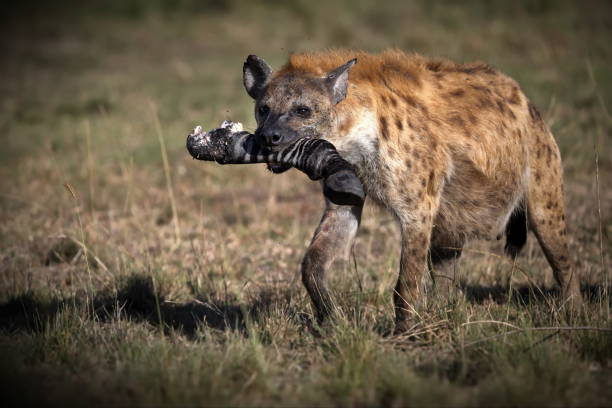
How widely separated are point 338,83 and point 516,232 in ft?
4.68

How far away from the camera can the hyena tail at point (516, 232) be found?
409cm

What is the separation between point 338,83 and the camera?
3436mm

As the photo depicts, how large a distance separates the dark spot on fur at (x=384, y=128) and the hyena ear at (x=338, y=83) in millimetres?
205

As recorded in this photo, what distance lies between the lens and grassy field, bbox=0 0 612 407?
273cm

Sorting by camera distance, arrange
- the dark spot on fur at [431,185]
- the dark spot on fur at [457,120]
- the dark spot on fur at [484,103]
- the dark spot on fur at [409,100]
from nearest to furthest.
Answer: the dark spot on fur at [431,185], the dark spot on fur at [409,100], the dark spot on fur at [457,120], the dark spot on fur at [484,103]

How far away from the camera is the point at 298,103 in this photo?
345 centimetres

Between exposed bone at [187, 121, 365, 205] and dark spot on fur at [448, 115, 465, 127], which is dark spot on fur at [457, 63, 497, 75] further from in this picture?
exposed bone at [187, 121, 365, 205]

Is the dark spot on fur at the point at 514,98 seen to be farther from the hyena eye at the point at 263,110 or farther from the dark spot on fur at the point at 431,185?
the hyena eye at the point at 263,110

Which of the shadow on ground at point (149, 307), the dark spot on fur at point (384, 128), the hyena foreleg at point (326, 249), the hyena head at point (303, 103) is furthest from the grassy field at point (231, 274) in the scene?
the hyena head at point (303, 103)

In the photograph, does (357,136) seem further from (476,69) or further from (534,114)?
(534,114)

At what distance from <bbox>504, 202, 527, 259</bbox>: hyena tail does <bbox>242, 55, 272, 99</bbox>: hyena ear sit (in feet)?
5.06

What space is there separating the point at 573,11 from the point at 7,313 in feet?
41.1

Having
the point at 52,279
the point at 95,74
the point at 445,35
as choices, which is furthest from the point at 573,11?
the point at 52,279

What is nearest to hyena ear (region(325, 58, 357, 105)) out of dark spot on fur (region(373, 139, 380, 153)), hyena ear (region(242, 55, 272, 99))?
dark spot on fur (region(373, 139, 380, 153))
